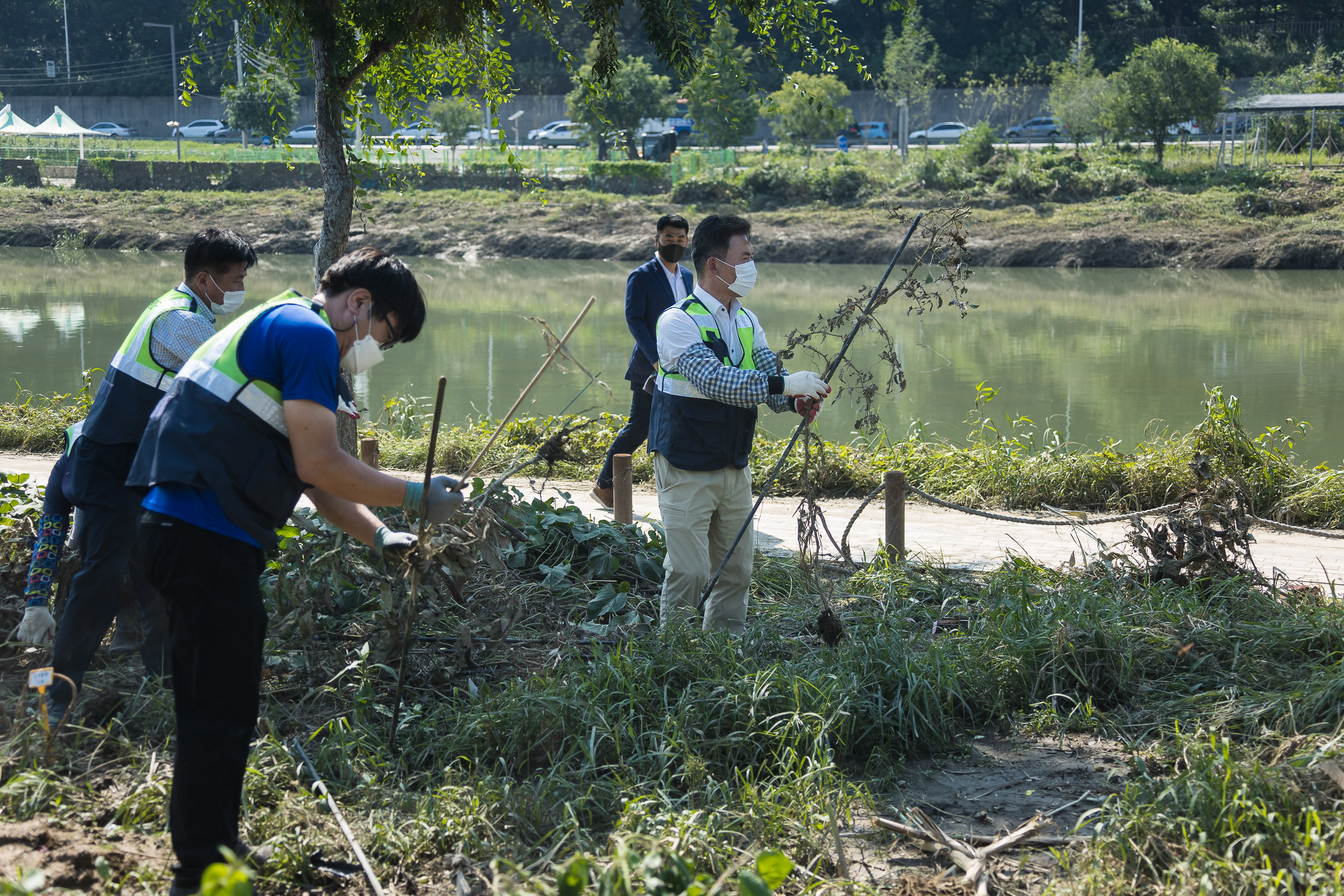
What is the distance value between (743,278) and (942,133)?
45.1 meters

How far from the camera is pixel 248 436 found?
2814 mm

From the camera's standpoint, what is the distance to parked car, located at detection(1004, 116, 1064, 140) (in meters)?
43.3

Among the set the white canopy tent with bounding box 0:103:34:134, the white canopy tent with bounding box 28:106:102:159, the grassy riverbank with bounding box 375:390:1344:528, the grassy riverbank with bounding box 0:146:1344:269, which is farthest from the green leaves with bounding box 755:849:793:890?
the white canopy tent with bounding box 0:103:34:134

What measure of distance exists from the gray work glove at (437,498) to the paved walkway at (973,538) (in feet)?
9.22

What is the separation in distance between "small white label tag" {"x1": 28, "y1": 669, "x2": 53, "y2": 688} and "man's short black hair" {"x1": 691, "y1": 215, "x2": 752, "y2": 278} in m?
2.58

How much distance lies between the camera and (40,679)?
3.47 metres

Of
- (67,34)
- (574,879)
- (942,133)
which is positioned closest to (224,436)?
(574,879)

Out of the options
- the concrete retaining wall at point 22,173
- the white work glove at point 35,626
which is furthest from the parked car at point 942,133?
the white work glove at point 35,626

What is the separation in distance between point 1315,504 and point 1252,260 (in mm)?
21665

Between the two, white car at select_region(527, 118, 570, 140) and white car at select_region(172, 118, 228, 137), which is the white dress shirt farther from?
white car at select_region(172, 118, 228, 137)

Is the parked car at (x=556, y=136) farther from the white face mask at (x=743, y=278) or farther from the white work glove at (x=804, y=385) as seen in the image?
the white work glove at (x=804, y=385)

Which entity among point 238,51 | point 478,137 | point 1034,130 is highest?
point 478,137

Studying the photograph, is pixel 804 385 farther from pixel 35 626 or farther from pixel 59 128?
pixel 59 128

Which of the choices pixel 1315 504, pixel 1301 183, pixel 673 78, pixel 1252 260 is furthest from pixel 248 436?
pixel 673 78
